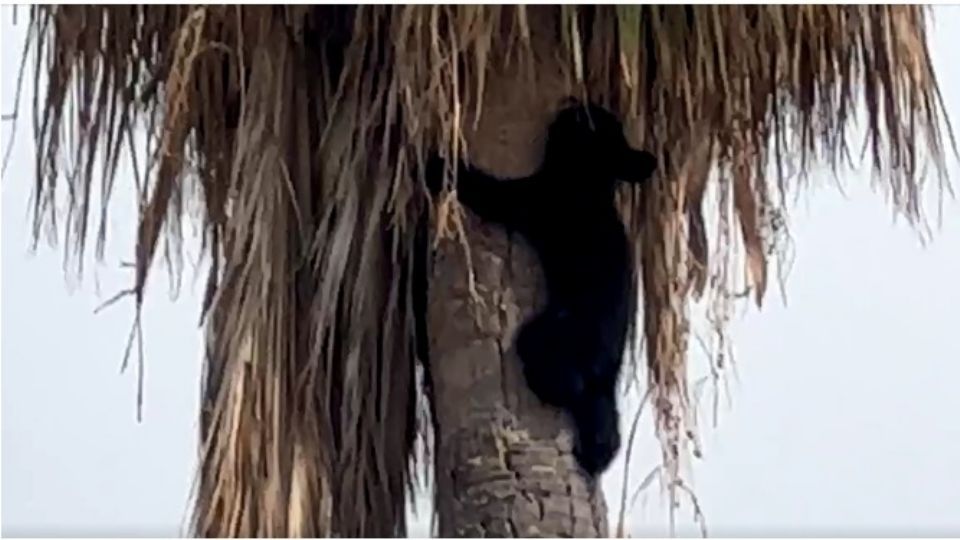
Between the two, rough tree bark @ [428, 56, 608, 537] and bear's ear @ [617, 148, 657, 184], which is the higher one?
bear's ear @ [617, 148, 657, 184]

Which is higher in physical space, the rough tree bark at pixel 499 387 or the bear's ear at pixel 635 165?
the bear's ear at pixel 635 165

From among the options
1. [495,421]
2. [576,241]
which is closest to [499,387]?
[495,421]

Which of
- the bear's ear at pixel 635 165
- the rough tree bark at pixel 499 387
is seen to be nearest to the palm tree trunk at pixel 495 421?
the rough tree bark at pixel 499 387

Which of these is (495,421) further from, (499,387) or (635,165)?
(635,165)

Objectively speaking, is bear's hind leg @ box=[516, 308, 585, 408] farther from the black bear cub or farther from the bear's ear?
the bear's ear

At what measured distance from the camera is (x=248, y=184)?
1.77 m

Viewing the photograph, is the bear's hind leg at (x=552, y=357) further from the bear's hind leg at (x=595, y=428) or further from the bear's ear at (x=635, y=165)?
the bear's ear at (x=635, y=165)

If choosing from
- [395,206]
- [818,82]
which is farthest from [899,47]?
[395,206]

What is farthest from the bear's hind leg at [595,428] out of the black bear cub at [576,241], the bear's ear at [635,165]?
the bear's ear at [635,165]

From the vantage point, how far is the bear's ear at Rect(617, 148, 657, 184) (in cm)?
173

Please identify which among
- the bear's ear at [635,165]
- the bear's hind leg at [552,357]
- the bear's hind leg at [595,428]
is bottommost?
the bear's hind leg at [595,428]

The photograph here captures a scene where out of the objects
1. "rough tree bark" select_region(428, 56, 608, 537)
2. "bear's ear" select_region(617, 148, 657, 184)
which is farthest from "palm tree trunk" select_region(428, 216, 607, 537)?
"bear's ear" select_region(617, 148, 657, 184)

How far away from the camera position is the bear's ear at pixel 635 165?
5.67 feet

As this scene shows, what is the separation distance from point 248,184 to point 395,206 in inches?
5.6
